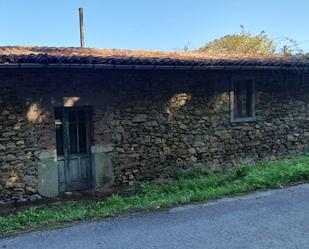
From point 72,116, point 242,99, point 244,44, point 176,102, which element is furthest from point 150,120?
point 244,44

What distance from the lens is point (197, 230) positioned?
18.4 ft

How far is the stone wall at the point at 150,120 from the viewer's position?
27.4 ft

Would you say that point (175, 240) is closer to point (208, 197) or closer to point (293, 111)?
point (208, 197)

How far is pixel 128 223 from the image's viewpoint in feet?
20.0

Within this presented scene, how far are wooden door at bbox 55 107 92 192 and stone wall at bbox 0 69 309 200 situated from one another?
0.98 feet

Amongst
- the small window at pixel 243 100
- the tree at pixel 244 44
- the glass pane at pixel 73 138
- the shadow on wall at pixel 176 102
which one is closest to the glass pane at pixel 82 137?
the glass pane at pixel 73 138

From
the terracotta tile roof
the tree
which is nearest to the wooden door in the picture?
the terracotta tile roof

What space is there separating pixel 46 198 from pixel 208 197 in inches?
135

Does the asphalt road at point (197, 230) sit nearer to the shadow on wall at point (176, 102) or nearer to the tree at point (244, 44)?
the shadow on wall at point (176, 102)

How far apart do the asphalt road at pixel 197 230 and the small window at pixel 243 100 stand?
462cm

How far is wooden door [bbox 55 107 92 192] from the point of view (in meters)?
9.06

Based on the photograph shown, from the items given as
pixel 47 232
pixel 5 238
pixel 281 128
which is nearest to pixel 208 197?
pixel 47 232

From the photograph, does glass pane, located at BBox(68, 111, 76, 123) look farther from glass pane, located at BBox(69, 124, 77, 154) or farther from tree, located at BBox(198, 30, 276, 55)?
tree, located at BBox(198, 30, 276, 55)

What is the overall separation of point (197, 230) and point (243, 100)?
6526 mm
